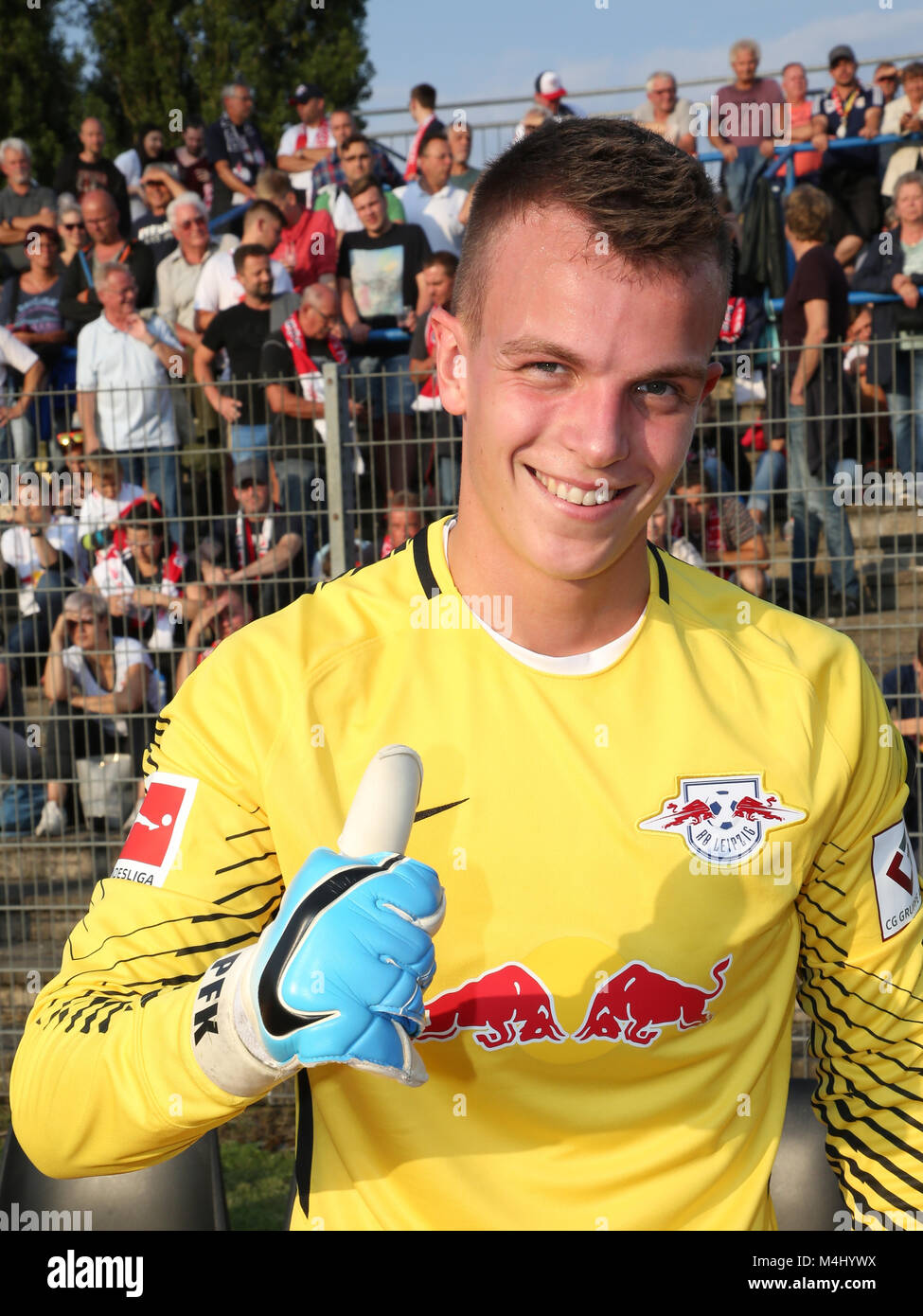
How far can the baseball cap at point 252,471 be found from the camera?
17.2ft

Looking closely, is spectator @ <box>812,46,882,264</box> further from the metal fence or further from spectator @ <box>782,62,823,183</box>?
the metal fence

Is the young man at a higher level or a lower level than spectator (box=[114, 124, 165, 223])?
lower

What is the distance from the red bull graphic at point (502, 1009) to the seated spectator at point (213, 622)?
352 cm

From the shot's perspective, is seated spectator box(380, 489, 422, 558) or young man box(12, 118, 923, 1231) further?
seated spectator box(380, 489, 422, 558)

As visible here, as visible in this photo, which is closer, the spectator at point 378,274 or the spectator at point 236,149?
the spectator at point 378,274

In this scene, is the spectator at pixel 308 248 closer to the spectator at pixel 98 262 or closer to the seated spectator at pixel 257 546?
the spectator at pixel 98 262

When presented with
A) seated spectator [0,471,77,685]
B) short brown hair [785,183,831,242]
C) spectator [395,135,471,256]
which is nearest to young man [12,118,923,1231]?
seated spectator [0,471,77,685]

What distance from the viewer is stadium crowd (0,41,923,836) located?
519 cm

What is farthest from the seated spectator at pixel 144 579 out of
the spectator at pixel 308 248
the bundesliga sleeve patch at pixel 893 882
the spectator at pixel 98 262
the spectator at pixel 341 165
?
the spectator at pixel 341 165

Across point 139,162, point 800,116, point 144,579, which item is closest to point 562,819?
point 144,579

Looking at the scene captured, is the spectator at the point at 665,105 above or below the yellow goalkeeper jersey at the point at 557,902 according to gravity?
above

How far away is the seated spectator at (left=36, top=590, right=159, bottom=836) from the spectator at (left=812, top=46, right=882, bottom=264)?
4738 millimetres

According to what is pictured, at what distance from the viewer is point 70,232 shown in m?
8.28

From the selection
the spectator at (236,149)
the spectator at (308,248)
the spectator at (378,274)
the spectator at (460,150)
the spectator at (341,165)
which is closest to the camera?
the spectator at (378,274)
